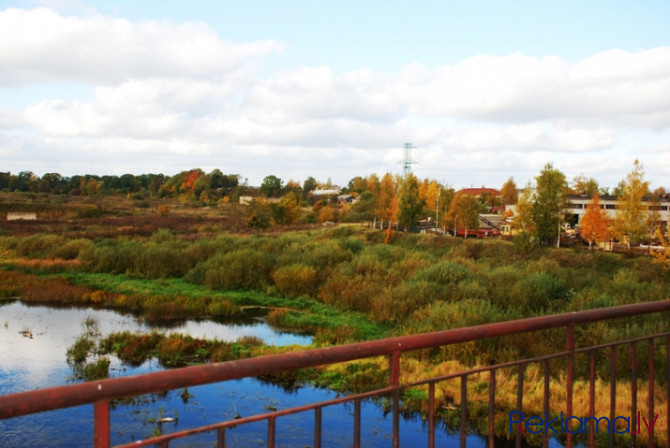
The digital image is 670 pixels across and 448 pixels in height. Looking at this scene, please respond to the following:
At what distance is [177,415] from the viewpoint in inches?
377

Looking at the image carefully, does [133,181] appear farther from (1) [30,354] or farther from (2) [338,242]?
(1) [30,354]

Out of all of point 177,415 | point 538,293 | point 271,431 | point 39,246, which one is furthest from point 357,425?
point 39,246

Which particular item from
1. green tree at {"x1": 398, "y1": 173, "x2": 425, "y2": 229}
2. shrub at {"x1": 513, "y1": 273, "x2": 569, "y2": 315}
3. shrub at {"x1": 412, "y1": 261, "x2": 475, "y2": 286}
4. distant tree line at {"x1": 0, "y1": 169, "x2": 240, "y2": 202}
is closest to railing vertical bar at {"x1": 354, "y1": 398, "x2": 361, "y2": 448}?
shrub at {"x1": 513, "y1": 273, "x2": 569, "y2": 315}

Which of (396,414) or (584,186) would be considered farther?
(584,186)

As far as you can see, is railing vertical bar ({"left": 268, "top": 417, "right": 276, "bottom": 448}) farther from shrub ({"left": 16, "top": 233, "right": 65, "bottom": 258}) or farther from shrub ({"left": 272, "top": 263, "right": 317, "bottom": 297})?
shrub ({"left": 16, "top": 233, "right": 65, "bottom": 258})

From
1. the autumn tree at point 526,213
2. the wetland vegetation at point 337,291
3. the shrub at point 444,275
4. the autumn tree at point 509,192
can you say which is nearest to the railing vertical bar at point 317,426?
the wetland vegetation at point 337,291

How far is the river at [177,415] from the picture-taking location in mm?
8648

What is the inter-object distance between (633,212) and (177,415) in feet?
115

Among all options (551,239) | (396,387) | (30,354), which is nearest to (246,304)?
(30,354)

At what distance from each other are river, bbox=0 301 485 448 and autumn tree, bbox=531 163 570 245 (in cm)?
2859

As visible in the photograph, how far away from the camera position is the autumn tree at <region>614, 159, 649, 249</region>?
36.8m

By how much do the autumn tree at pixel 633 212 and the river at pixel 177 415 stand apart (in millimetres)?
32321

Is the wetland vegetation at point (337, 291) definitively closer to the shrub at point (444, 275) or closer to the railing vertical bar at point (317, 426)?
the shrub at point (444, 275)

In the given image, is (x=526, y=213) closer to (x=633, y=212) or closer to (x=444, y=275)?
(x=633, y=212)
